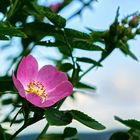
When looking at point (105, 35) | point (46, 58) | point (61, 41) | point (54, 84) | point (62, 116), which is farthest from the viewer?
point (46, 58)

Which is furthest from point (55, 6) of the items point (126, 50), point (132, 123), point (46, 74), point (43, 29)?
point (132, 123)

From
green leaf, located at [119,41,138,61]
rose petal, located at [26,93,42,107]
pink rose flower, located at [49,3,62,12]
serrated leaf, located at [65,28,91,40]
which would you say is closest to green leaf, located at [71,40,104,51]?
serrated leaf, located at [65,28,91,40]

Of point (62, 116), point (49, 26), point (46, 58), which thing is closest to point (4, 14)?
point (49, 26)

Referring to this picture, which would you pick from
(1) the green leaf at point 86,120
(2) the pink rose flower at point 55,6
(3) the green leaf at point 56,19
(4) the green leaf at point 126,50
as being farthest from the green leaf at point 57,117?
(2) the pink rose flower at point 55,6

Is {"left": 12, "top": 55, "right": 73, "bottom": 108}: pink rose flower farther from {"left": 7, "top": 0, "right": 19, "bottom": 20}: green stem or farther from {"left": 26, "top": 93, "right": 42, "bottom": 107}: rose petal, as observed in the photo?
{"left": 7, "top": 0, "right": 19, "bottom": 20}: green stem

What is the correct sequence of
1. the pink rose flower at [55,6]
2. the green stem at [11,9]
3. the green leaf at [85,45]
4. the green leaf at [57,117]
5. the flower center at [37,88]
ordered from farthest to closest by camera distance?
1. the pink rose flower at [55,6]
2. the green stem at [11,9]
3. the green leaf at [85,45]
4. the flower center at [37,88]
5. the green leaf at [57,117]

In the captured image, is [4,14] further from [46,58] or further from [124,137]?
[46,58]

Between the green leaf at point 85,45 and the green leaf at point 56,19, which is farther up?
the green leaf at point 56,19

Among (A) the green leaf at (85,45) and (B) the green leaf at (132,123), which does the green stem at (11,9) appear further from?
(B) the green leaf at (132,123)
